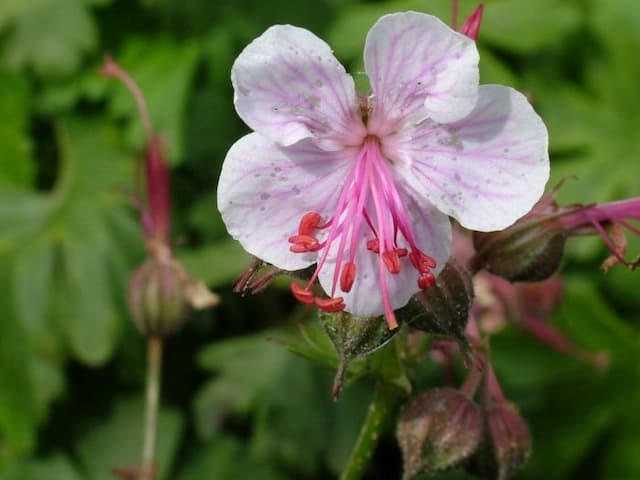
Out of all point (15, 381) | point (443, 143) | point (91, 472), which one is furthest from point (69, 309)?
point (443, 143)

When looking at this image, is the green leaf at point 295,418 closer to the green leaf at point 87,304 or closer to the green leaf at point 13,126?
the green leaf at point 87,304

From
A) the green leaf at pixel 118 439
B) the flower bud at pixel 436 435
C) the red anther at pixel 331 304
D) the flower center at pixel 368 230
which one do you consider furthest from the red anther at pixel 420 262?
the green leaf at pixel 118 439

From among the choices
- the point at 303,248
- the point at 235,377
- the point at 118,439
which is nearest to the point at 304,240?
the point at 303,248

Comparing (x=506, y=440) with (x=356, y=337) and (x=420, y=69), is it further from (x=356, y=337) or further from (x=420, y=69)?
(x=420, y=69)

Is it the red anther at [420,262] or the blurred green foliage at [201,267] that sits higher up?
the red anther at [420,262]

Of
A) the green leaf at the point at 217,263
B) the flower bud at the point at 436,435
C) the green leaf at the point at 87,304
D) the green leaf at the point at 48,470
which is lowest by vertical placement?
the green leaf at the point at 48,470

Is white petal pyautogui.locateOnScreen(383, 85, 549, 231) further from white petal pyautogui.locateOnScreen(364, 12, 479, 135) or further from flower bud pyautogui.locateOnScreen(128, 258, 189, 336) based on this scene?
flower bud pyautogui.locateOnScreen(128, 258, 189, 336)
